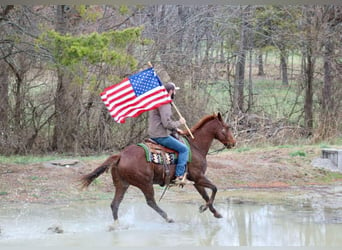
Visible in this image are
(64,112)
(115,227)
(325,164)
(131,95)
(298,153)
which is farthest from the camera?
(64,112)

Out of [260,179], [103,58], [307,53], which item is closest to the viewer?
[103,58]

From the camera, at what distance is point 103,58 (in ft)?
44.4

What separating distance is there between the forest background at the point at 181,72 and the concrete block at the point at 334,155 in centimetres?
359

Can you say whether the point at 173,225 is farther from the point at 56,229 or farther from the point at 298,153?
the point at 298,153

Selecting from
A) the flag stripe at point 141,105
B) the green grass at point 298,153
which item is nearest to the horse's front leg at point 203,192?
the flag stripe at point 141,105

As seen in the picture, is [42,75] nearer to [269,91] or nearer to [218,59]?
[218,59]

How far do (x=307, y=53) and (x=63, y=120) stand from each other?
838cm

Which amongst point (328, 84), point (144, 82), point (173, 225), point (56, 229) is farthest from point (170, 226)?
point (328, 84)

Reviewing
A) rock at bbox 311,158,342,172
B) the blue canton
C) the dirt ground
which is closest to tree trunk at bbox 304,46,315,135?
the dirt ground

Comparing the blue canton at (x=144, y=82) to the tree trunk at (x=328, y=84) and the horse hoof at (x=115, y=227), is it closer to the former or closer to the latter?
the horse hoof at (x=115, y=227)

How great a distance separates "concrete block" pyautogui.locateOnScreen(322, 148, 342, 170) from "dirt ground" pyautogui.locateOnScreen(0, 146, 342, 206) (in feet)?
1.23

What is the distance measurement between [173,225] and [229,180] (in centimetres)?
506

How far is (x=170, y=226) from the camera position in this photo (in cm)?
1050

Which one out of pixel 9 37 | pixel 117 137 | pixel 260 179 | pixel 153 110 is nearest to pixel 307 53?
pixel 117 137
